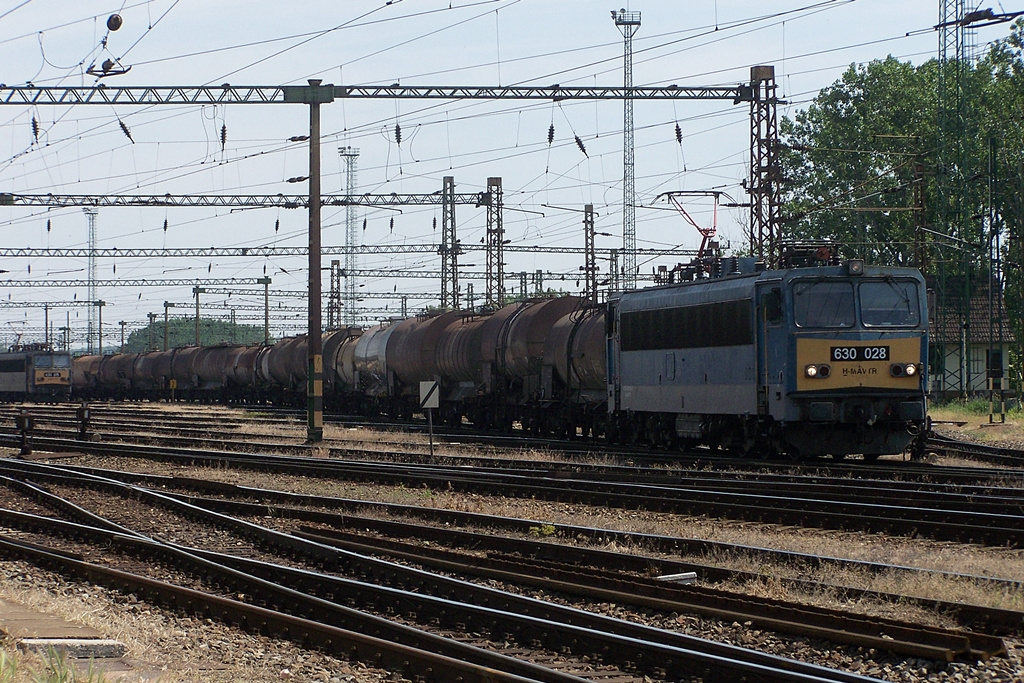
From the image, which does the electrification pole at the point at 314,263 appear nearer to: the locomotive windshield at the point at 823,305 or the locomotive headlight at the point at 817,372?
the locomotive windshield at the point at 823,305

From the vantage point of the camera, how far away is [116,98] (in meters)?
28.6

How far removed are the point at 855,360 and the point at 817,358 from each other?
65 centimetres

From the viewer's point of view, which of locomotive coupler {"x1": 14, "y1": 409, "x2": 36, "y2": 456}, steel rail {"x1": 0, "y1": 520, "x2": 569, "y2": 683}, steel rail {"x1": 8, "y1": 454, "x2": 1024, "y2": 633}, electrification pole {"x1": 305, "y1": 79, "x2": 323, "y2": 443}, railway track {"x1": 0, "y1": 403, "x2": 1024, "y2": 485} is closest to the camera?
steel rail {"x1": 0, "y1": 520, "x2": 569, "y2": 683}

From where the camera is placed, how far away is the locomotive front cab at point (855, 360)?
19438 millimetres

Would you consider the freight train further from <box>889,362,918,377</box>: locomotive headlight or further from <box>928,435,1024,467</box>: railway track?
<box>928,435,1024,467</box>: railway track

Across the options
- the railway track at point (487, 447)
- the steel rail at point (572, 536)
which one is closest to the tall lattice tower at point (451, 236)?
the railway track at point (487, 447)

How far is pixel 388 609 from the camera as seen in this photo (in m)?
10.1

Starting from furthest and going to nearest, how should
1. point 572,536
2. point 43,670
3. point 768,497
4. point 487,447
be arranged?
point 487,447 < point 768,497 < point 572,536 < point 43,670

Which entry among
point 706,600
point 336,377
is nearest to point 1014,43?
point 336,377

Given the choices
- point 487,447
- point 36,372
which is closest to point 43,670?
point 487,447

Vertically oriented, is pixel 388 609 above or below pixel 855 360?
below

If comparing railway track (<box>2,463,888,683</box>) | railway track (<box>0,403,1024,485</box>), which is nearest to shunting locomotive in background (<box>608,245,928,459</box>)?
railway track (<box>0,403,1024,485</box>)

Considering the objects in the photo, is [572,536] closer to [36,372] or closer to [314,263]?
[314,263]

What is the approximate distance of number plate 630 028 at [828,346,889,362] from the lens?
1961cm
